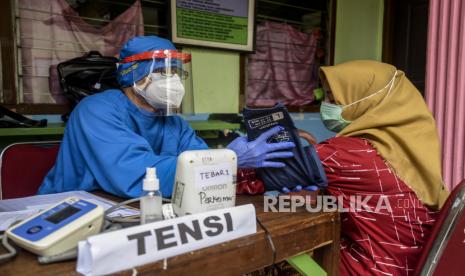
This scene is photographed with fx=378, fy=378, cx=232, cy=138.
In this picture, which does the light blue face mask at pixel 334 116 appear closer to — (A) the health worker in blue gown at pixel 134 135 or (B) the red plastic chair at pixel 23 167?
(A) the health worker in blue gown at pixel 134 135

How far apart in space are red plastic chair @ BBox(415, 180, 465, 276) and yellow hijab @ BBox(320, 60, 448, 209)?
215 millimetres

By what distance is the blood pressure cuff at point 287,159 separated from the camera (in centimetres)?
104

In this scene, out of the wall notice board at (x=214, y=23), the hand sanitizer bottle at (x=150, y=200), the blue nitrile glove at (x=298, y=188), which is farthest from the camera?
the wall notice board at (x=214, y=23)

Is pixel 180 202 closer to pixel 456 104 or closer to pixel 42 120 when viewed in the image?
pixel 42 120

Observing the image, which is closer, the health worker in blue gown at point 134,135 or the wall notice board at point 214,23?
the health worker in blue gown at point 134,135

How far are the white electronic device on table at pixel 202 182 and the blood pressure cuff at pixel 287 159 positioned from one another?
209 mm

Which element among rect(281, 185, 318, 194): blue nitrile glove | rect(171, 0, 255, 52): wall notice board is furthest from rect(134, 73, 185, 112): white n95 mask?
rect(171, 0, 255, 52): wall notice board

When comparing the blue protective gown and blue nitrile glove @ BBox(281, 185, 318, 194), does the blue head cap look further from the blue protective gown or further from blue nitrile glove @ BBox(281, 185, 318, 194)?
Answer: blue nitrile glove @ BBox(281, 185, 318, 194)

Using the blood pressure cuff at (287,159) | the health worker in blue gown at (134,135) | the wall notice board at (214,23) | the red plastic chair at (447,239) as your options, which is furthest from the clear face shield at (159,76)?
the wall notice board at (214,23)

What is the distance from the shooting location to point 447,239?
0.95m

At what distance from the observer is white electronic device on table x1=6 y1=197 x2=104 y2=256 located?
2.17 feet

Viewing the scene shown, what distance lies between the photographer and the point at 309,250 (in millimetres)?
951

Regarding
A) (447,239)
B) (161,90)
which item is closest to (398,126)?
(447,239)

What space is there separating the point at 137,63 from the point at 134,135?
28 cm
